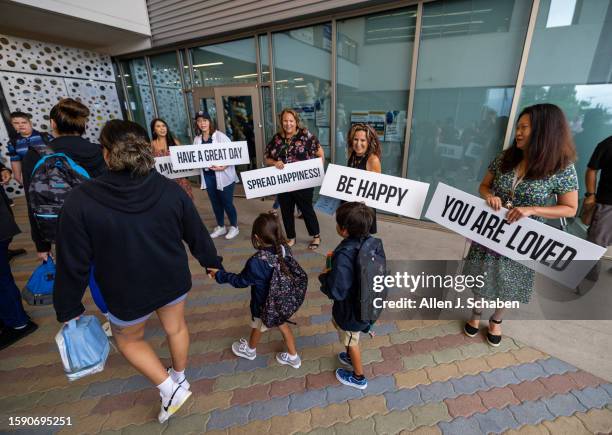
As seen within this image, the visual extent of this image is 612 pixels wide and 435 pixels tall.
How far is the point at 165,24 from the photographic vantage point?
599 cm

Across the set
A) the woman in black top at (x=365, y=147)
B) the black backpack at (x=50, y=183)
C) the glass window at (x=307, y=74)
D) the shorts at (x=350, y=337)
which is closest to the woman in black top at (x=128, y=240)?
the black backpack at (x=50, y=183)

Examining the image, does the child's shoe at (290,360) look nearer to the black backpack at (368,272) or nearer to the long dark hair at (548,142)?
the black backpack at (368,272)

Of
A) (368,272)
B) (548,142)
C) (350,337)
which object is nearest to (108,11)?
(368,272)

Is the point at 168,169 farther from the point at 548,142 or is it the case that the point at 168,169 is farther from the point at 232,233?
the point at 548,142

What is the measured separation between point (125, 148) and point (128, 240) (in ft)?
1.41

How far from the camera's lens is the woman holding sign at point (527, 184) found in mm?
1673

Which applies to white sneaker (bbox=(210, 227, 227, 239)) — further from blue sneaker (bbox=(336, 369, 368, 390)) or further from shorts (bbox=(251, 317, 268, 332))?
blue sneaker (bbox=(336, 369, 368, 390))

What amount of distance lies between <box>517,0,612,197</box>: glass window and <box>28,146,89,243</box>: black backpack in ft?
16.3

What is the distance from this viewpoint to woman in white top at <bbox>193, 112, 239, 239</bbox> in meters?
3.79

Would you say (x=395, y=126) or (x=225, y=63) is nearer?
(x=395, y=126)

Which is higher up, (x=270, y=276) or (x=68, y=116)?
(x=68, y=116)

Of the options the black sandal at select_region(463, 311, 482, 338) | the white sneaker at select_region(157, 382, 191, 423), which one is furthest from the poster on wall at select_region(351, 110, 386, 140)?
the white sneaker at select_region(157, 382, 191, 423)

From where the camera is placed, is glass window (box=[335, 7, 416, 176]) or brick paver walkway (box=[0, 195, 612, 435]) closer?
brick paver walkway (box=[0, 195, 612, 435])

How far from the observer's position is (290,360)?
6.86ft
